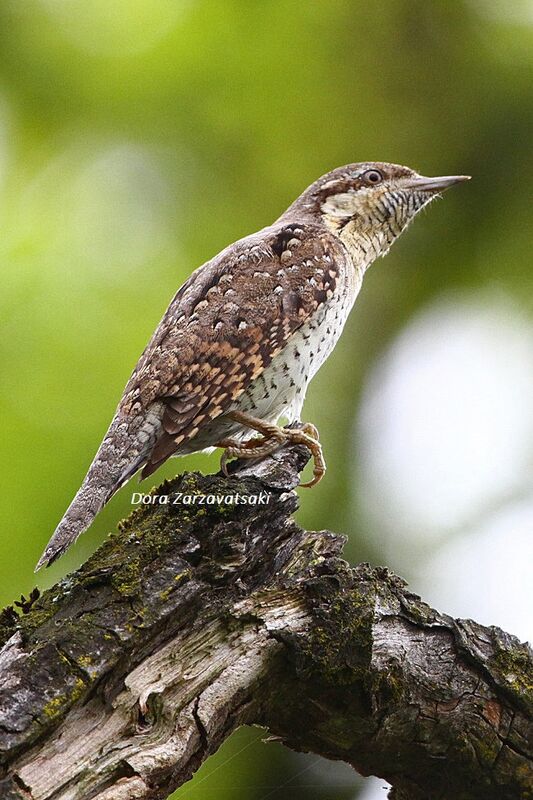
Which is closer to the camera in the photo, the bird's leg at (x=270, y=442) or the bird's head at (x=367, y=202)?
the bird's leg at (x=270, y=442)

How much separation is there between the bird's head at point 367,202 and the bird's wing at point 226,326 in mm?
383

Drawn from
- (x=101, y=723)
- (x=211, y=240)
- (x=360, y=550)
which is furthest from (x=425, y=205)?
(x=101, y=723)

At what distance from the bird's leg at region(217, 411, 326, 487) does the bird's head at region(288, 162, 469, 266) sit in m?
0.95

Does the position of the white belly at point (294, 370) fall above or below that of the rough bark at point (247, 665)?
above

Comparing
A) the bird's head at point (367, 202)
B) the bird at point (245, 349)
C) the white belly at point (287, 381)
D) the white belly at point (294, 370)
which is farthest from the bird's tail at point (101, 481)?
the bird's head at point (367, 202)

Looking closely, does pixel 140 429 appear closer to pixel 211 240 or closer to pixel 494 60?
pixel 211 240

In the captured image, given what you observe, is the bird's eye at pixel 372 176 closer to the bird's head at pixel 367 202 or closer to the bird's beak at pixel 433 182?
the bird's head at pixel 367 202

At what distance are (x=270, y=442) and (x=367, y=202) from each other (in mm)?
1339

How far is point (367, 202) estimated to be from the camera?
4133mm

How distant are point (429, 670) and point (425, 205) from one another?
7.32 feet

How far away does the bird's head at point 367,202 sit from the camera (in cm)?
395

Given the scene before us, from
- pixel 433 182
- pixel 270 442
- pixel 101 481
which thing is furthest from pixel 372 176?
pixel 101 481

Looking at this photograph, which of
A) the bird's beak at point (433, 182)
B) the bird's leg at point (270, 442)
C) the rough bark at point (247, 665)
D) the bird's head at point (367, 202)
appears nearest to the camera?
the rough bark at point (247, 665)

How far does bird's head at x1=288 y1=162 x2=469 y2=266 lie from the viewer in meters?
3.95
